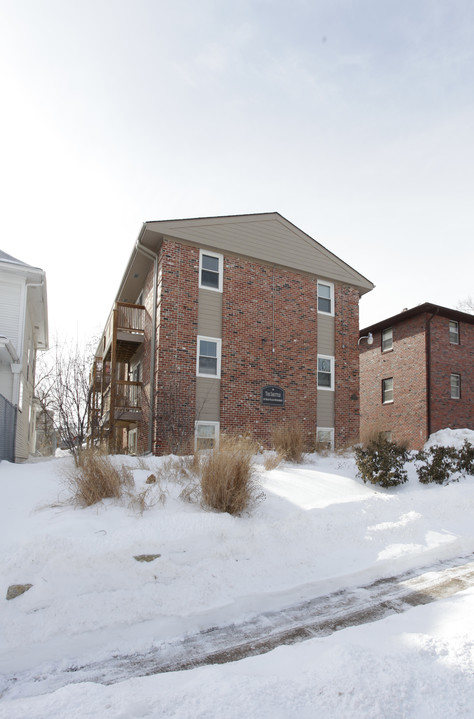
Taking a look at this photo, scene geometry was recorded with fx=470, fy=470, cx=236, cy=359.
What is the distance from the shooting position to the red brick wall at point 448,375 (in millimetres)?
19484

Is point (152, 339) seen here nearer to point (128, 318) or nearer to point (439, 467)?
point (128, 318)

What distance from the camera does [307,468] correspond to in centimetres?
995

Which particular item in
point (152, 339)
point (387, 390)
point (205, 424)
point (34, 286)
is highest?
point (34, 286)

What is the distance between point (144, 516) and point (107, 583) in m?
1.30

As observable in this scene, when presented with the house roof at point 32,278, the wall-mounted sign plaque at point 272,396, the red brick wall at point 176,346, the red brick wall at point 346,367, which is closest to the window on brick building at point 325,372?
the red brick wall at point 346,367

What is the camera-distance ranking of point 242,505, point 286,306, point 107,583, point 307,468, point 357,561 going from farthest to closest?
point 286,306 → point 307,468 → point 242,505 → point 357,561 → point 107,583

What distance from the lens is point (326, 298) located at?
664 inches

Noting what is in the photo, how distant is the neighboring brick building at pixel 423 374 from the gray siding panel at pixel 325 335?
Result: 4.49 m

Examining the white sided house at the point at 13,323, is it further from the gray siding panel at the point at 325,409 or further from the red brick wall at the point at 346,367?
the red brick wall at the point at 346,367

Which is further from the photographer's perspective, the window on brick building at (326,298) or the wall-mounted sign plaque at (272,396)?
the window on brick building at (326,298)

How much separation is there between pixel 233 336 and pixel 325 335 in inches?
146

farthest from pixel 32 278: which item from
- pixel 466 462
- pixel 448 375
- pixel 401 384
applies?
pixel 448 375

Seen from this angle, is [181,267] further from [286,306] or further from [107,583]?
[107,583]

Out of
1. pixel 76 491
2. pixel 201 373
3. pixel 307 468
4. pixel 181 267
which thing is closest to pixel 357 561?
pixel 76 491
